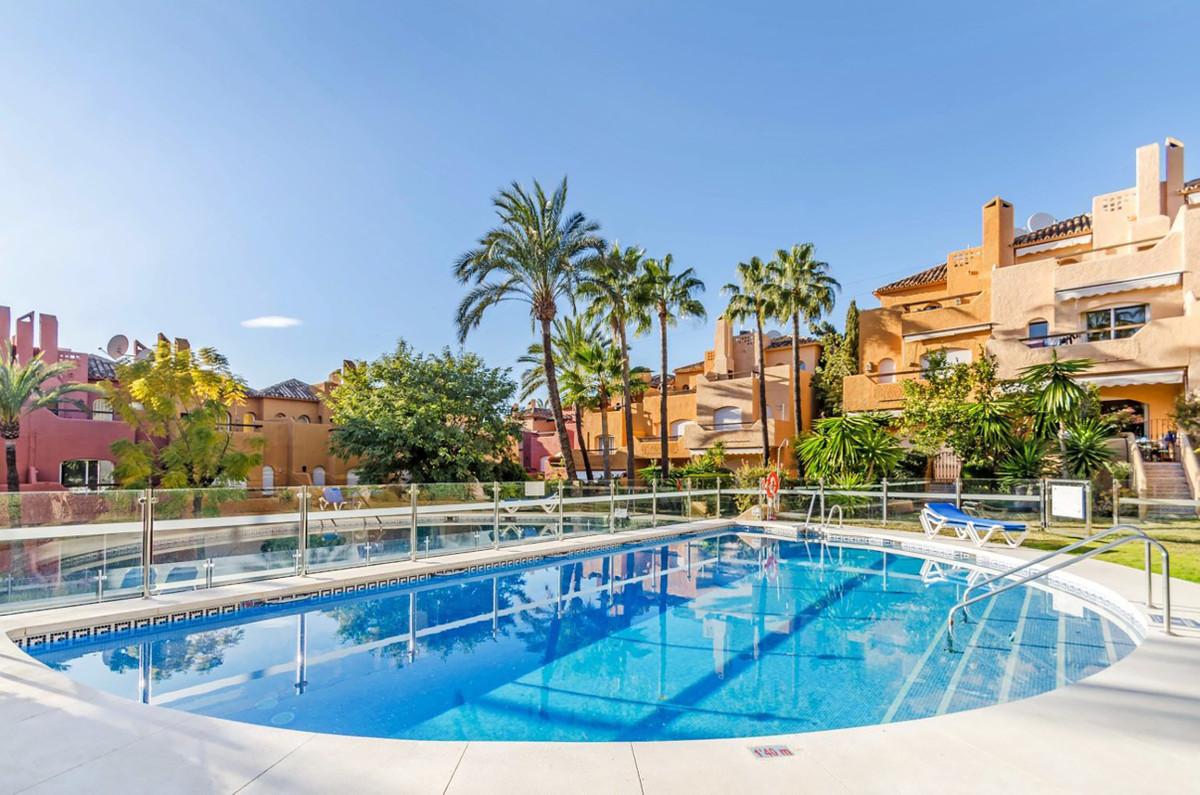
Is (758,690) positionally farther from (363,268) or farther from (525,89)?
(363,268)

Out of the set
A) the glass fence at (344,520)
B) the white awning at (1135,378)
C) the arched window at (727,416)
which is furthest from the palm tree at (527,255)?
the white awning at (1135,378)

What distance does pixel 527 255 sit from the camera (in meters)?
24.5

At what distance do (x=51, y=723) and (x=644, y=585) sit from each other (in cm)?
965

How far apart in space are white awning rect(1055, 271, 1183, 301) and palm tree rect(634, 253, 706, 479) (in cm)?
1418

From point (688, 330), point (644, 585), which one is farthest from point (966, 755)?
point (688, 330)

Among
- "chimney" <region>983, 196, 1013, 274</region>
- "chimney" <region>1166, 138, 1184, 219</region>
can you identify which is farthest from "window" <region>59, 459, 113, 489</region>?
"chimney" <region>1166, 138, 1184, 219</region>

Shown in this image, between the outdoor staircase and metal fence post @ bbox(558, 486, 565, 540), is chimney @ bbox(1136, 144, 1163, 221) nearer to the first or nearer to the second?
the outdoor staircase

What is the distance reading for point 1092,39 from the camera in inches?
629

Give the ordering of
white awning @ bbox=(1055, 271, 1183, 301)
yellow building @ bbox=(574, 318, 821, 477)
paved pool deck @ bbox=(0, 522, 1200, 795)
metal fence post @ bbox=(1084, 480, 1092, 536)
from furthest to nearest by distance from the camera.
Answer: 1. yellow building @ bbox=(574, 318, 821, 477)
2. white awning @ bbox=(1055, 271, 1183, 301)
3. metal fence post @ bbox=(1084, 480, 1092, 536)
4. paved pool deck @ bbox=(0, 522, 1200, 795)

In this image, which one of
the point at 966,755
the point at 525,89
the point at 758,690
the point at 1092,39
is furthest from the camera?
the point at 525,89

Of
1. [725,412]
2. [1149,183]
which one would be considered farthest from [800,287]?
[1149,183]

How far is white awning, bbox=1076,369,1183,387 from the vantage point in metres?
23.5

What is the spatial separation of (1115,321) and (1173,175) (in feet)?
26.1

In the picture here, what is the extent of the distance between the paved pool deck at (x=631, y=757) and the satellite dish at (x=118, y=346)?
3464cm
